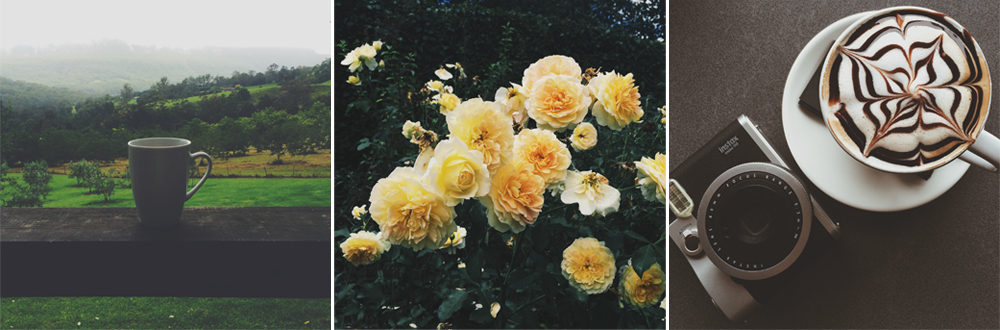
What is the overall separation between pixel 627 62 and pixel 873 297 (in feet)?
2.46

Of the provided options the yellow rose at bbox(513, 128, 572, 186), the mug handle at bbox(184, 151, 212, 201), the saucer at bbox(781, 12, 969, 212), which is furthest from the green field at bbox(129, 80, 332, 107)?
the saucer at bbox(781, 12, 969, 212)

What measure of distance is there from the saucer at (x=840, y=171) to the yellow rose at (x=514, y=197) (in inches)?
19.5

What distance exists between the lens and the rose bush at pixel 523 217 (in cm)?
54

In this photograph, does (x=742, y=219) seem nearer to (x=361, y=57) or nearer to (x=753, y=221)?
(x=753, y=221)

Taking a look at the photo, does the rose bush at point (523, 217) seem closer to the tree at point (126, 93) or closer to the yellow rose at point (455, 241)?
the yellow rose at point (455, 241)

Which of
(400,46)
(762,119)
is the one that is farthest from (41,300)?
(762,119)

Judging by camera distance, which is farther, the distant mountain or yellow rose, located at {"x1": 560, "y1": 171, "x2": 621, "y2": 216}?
the distant mountain

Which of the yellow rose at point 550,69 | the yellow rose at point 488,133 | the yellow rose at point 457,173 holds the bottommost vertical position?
the yellow rose at point 457,173

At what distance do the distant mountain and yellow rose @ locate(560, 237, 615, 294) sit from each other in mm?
658

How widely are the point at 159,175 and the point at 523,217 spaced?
0.75 m

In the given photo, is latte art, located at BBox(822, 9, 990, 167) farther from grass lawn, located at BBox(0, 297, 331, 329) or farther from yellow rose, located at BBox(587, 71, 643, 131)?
grass lawn, located at BBox(0, 297, 331, 329)

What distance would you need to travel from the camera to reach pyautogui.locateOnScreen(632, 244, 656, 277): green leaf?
63 cm

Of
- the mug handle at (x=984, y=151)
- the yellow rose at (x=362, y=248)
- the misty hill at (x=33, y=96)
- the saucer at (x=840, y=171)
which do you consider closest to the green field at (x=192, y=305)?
the misty hill at (x=33, y=96)

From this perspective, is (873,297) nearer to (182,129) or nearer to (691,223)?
(691,223)
